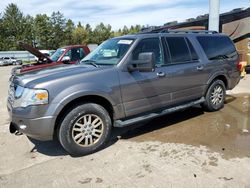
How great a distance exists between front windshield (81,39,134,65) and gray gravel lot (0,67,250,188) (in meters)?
1.43

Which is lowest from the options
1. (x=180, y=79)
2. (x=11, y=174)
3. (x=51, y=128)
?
(x=11, y=174)

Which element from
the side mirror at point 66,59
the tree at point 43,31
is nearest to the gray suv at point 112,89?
the side mirror at point 66,59

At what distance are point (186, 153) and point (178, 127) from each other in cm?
127

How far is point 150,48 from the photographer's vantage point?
4.99 meters

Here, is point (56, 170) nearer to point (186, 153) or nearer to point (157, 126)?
point (186, 153)

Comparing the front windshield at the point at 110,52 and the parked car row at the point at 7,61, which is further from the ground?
the front windshield at the point at 110,52

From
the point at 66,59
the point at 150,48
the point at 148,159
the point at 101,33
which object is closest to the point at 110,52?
the point at 150,48

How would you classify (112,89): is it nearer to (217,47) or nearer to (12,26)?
(217,47)

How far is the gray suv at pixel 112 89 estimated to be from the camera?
393cm

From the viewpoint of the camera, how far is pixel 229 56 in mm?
6477

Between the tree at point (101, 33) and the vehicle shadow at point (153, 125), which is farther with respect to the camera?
the tree at point (101, 33)

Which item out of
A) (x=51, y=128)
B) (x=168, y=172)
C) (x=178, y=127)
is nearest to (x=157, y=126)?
(x=178, y=127)

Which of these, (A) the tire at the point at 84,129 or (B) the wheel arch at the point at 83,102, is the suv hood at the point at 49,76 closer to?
(B) the wheel arch at the point at 83,102

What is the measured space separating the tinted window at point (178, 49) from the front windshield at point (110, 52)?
89 cm
